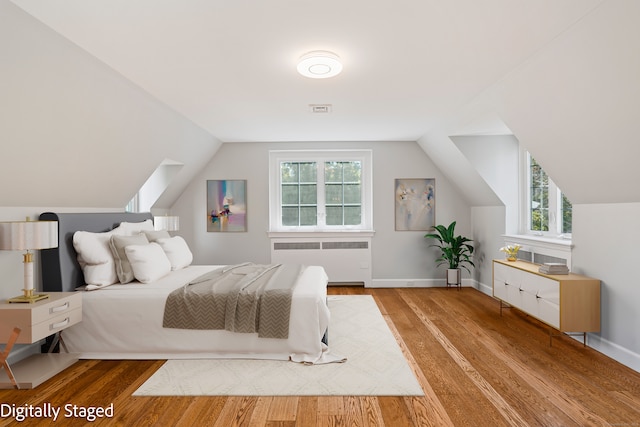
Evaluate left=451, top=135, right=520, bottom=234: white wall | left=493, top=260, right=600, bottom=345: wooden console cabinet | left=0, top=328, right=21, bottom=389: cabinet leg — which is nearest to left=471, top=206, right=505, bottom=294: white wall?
left=451, top=135, right=520, bottom=234: white wall

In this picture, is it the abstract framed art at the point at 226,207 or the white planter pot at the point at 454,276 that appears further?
the abstract framed art at the point at 226,207

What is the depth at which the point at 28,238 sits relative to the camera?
96.3 inches

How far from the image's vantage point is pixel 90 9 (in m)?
1.97

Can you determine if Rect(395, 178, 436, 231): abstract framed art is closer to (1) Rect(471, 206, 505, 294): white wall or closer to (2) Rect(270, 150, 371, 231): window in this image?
(2) Rect(270, 150, 371, 231): window

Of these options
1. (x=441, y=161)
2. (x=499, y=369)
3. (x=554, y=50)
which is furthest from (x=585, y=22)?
(x=441, y=161)

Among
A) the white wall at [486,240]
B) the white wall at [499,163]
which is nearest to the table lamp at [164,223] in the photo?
the white wall at [499,163]

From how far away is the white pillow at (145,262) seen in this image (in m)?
3.31

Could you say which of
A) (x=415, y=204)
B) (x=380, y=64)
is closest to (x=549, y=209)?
(x=415, y=204)

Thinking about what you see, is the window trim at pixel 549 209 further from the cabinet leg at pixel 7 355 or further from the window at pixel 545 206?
the cabinet leg at pixel 7 355

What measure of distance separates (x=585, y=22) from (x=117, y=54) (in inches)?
117

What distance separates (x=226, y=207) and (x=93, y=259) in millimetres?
2704

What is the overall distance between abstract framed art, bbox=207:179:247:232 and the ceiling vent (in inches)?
88.3

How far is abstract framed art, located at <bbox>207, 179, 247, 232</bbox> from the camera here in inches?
229

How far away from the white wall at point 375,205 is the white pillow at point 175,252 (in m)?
1.60
